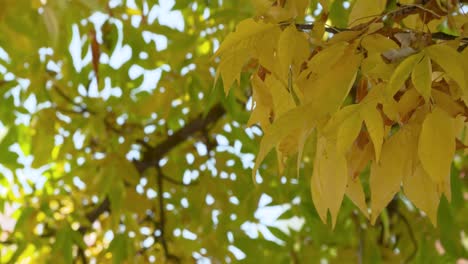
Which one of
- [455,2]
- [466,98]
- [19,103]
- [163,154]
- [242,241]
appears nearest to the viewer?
[466,98]

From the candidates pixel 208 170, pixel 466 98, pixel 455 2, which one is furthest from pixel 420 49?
pixel 208 170

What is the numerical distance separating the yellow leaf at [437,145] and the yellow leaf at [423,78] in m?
0.02

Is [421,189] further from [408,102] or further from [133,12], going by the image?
[133,12]

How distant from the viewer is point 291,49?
24.0 inches

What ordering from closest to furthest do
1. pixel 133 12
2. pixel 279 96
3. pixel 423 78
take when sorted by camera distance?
pixel 423 78 → pixel 279 96 → pixel 133 12

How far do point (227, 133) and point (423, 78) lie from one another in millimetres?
995

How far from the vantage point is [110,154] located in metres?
1.49

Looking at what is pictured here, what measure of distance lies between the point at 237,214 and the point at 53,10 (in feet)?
2.83

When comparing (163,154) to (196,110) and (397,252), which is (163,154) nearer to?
(196,110)

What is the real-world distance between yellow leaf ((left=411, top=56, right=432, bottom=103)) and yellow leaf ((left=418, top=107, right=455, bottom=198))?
22mm

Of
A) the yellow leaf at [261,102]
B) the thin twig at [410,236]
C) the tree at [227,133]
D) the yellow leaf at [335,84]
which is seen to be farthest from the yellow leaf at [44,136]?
the yellow leaf at [335,84]

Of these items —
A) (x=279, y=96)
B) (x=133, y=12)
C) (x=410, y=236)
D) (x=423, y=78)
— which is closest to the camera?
(x=423, y=78)

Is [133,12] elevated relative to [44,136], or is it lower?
elevated

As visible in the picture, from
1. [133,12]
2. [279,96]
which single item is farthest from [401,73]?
[133,12]
